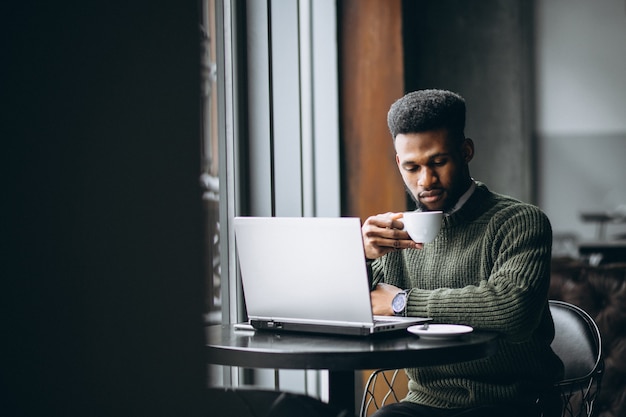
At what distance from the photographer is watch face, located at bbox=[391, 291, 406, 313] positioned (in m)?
1.75

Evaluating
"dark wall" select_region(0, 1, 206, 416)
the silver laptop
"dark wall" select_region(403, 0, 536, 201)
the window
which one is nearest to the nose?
the silver laptop

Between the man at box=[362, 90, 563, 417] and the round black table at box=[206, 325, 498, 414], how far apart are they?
100 millimetres

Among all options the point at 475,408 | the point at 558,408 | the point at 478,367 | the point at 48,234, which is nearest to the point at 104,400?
the point at 48,234

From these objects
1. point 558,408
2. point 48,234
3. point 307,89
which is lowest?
point 558,408

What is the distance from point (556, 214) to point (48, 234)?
6.32 metres

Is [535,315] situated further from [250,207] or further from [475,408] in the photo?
[250,207]

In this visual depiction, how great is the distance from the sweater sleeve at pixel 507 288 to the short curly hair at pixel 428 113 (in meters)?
0.26

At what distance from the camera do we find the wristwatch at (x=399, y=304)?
1.75 m

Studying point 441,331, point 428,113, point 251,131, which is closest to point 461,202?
point 428,113

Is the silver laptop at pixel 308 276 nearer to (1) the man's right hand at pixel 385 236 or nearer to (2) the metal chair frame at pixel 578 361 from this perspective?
(1) the man's right hand at pixel 385 236

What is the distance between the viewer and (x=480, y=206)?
76.3 inches

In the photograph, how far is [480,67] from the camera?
4.46 metres

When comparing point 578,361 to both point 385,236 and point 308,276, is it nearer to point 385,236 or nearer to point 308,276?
point 385,236

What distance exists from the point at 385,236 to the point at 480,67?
2.93 m
